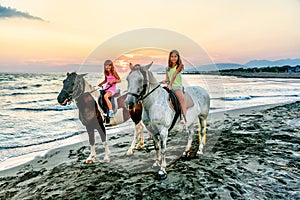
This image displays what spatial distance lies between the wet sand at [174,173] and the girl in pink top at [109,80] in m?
1.74

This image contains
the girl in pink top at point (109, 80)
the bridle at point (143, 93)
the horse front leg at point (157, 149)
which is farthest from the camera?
the girl in pink top at point (109, 80)

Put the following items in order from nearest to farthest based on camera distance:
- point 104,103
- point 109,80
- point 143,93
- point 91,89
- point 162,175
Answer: point 143,93, point 162,175, point 91,89, point 104,103, point 109,80

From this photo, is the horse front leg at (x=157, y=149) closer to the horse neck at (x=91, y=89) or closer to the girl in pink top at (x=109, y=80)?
the girl in pink top at (x=109, y=80)

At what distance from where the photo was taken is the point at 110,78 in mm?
6258

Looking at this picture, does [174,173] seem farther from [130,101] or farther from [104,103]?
[104,103]

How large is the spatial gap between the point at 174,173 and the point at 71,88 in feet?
10.4

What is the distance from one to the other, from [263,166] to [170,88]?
3.02 meters

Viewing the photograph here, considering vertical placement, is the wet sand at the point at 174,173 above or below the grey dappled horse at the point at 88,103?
below

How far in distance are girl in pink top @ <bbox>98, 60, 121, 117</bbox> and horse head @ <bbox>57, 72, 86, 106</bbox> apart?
757mm

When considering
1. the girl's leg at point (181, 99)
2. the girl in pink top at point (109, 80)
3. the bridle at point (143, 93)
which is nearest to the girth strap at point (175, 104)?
the girl's leg at point (181, 99)

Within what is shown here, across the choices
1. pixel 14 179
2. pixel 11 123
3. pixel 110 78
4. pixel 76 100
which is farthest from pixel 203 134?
pixel 11 123

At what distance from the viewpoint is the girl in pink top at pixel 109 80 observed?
6152 mm

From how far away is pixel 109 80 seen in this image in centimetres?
629

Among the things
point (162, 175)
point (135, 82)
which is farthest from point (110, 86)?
point (162, 175)
